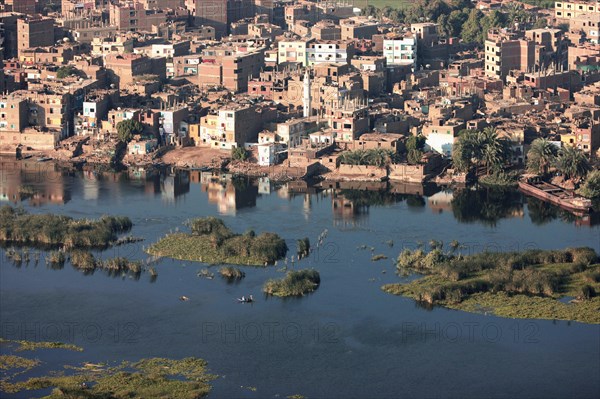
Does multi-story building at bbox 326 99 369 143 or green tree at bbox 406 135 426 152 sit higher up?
multi-story building at bbox 326 99 369 143

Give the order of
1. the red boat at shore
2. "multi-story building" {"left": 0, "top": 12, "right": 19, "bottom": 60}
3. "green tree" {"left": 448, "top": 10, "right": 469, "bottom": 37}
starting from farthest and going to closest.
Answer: "green tree" {"left": 448, "top": 10, "right": 469, "bottom": 37}, "multi-story building" {"left": 0, "top": 12, "right": 19, "bottom": 60}, the red boat at shore

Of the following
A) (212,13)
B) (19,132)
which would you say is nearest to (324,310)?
(19,132)

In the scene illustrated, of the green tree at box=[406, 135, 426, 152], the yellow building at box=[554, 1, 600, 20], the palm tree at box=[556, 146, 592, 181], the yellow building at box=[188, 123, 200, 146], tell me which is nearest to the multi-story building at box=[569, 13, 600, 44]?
the yellow building at box=[554, 1, 600, 20]

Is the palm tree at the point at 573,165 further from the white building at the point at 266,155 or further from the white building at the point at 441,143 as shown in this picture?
the white building at the point at 266,155

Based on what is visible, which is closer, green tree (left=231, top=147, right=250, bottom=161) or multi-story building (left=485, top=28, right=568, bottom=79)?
green tree (left=231, top=147, right=250, bottom=161)

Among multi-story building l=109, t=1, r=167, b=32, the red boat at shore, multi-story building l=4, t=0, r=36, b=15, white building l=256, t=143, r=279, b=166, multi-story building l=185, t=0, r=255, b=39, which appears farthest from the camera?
multi-story building l=185, t=0, r=255, b=39

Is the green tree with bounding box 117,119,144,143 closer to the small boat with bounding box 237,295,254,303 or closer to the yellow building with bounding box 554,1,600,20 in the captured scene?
the small boat with bounding box 237,295,254,303

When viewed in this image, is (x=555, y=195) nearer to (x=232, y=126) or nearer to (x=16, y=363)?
(x=232, y=126)
